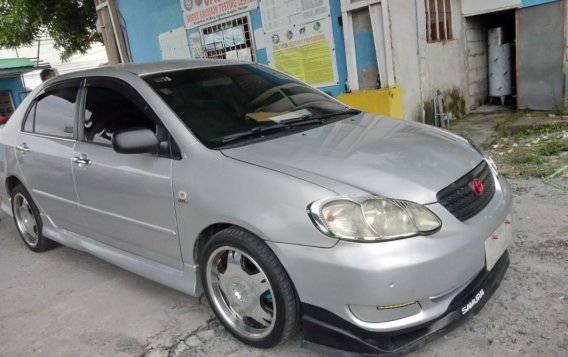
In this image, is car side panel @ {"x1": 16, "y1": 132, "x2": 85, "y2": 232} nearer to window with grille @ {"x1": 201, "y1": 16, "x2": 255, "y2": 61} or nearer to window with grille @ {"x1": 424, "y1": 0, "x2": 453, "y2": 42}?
window with grille @ {"x1": 201, "y1": 16, "x2": 255, "y2": 61}

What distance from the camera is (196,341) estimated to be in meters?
2.69

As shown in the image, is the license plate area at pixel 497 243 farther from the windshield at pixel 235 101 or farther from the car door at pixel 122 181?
the car door at pixel 122 181

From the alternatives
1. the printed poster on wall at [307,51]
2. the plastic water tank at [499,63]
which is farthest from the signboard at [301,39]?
the plastic water tank at [499,63]

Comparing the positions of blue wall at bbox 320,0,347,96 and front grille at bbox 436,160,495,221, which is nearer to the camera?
front grille at bbox 436,160,495,221

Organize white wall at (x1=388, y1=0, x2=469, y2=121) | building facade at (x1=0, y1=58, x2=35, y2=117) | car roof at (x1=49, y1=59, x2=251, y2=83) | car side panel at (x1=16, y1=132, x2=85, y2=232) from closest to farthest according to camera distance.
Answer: car roof at (x1=49, y1=59, x2=251, y2=83)
car side panel at (x1=16, y1=132, x2=85, y2=232)
white wall at (x1=388, y1=0, x2=469, y2=121)
building facade at (x1=0, y1=58, x2=35, y2=117)

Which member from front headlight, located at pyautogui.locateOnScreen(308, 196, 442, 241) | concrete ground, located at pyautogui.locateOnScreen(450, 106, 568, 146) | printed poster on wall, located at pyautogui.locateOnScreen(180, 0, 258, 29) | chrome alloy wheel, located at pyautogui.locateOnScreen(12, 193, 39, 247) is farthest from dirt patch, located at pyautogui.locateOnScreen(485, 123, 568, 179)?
chrome alloy wheel, located at pyautogui.locateOnScreen(12, 193, 39, 247)

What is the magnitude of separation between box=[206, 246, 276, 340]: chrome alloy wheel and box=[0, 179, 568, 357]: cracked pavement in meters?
0.12

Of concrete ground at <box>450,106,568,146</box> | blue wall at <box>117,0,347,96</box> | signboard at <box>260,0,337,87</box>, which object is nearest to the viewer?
concrete ground at <box>450,106,568,146</box>

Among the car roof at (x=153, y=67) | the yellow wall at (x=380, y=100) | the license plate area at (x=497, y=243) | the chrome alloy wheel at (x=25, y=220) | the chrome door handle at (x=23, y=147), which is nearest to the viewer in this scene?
the license plate area at (x=497, y=243)

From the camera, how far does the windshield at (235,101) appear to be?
2.78 metres

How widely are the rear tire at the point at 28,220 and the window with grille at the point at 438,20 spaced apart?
5.67 m

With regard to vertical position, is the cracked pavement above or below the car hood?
below

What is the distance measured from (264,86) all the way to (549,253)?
7.35ft

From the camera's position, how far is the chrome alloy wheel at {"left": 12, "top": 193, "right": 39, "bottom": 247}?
4252 mm
